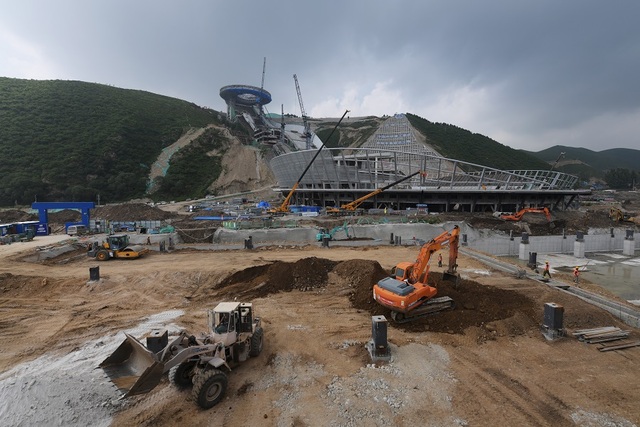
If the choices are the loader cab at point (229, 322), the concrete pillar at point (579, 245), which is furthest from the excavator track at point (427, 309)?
the concrete pillar at point (579, 245)

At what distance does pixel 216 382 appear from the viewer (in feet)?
22.0

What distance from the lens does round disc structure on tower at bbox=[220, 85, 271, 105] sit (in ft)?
398

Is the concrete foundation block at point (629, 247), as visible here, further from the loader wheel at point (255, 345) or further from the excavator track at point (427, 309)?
the loader wheel at point (255, 345)

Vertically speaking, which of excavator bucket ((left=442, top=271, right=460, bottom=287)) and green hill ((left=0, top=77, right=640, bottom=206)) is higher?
green hill ((left=0, top=77, right=640, bottom=206))

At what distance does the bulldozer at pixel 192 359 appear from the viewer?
21.2 ft

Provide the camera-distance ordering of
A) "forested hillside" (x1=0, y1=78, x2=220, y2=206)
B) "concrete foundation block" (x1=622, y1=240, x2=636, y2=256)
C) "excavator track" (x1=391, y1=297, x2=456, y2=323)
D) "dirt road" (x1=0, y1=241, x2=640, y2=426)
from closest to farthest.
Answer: "dirt road" (x1=0, y1=241, x2=640, y2=426) → "excavator track" (x1=391, y1=297, x2=456, y2=323) → "concrete foundation block" (x1=622, y1=240, x2=636, y2=256) → "forested hillside" (x1=0, y1=78, x2=220, y2=206)

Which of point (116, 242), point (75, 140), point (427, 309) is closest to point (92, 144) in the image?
point (75, 140)

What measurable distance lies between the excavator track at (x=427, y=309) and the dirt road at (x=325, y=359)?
33cm

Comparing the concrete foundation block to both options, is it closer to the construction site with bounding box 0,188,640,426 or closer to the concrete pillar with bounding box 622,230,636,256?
the concrete pillar with bounding box 622,230,636,256

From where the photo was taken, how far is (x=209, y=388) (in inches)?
260

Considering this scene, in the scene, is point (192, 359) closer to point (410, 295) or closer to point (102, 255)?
point (410, 295)

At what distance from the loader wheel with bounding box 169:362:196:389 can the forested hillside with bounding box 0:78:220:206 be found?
67.4m

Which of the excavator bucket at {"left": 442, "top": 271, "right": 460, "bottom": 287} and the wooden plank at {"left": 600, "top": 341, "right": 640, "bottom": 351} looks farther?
the excavator bucket at {"left": 442, "top": 271, "right": 460, "bottom": 287}

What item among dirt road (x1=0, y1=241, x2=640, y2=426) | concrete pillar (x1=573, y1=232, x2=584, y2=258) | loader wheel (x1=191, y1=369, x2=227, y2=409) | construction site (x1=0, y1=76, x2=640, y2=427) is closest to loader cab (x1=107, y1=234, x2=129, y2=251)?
construction site (x1=0, y1=76, x2=640, y2=427)
